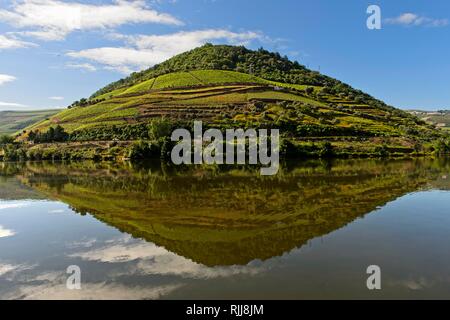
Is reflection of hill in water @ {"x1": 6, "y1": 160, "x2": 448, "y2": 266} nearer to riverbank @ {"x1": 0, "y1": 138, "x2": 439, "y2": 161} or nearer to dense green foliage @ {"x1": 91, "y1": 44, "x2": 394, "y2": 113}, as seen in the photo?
riverbank @ {"x1": 0, "y1": 138, "x2": 439, "y2": 161}

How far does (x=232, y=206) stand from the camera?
32.2m

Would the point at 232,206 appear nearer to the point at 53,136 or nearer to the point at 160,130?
the point at 160,130

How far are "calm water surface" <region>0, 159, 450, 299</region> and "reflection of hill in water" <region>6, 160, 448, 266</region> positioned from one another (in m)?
0.11

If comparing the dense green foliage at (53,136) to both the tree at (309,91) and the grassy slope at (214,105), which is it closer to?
the grassy slope at (214,105)

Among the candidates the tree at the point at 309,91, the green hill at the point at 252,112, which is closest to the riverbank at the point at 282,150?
the green hill at the point at 252,112

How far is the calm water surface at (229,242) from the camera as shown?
15359 mm

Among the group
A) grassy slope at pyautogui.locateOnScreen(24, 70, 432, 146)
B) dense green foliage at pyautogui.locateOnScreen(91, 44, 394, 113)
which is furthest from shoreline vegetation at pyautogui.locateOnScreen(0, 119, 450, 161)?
dense green foliage at pyautogui.locateOnScreen(91, 44, 394, 113)

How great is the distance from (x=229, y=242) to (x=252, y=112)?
99.0 meters

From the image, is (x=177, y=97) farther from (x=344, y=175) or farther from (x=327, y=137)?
(x=344, y=175)

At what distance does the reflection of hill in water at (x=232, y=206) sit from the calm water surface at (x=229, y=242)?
0.11 meters

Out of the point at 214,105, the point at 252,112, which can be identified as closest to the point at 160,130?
the point at 214,105

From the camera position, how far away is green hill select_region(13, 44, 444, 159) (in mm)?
103250

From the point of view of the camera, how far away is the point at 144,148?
97.5 metres

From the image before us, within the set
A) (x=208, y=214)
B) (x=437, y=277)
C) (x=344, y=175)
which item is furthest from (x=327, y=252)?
(x=344, y=175)
